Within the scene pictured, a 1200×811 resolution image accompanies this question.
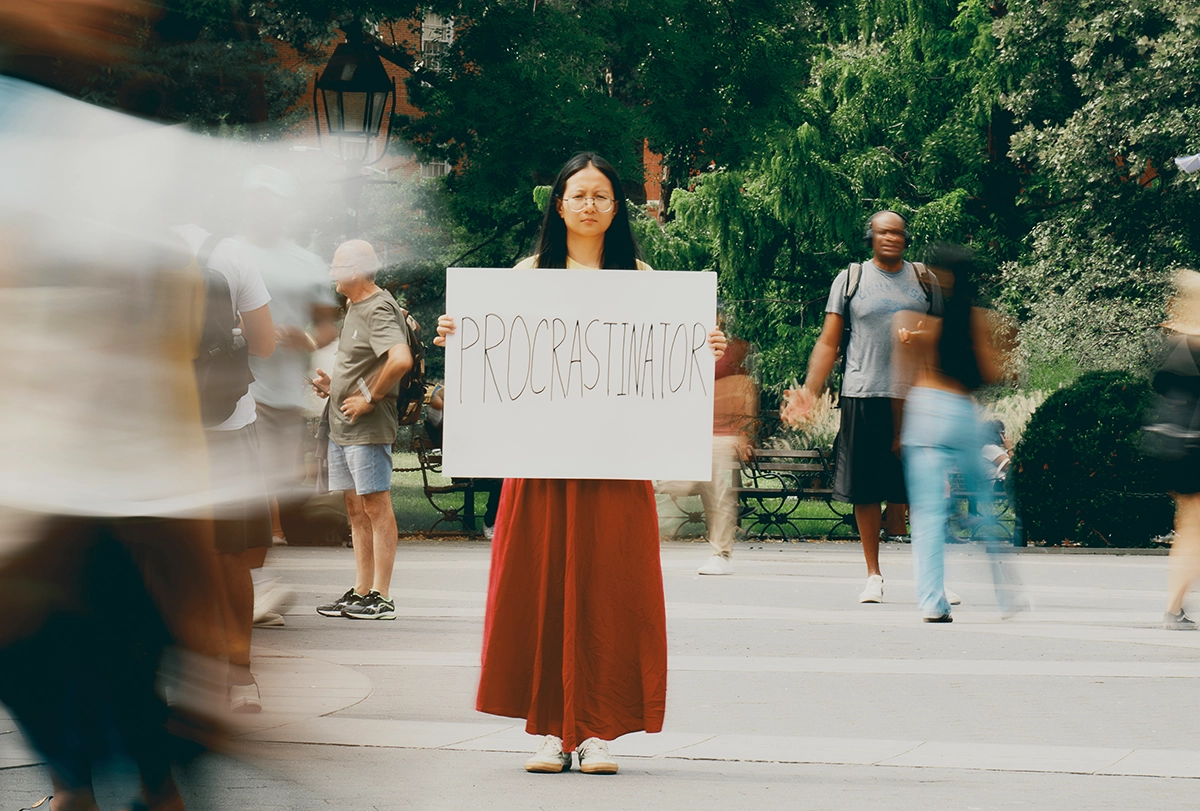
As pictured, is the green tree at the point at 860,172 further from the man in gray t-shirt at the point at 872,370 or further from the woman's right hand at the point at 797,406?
the woman's right hand at the point at 797,406

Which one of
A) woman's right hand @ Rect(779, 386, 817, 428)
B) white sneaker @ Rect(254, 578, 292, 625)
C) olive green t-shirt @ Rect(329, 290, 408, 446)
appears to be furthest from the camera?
olive green t-shirt @ Rect(329, 290, 408, 446)

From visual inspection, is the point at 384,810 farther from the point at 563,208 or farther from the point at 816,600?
the point at 816,600

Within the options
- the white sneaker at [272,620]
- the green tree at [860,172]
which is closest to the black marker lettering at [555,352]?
the white sneaker at [272,620]

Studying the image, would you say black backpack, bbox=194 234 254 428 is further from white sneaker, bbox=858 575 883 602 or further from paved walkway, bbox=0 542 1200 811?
white sneaker, bbox=858 575 883 602

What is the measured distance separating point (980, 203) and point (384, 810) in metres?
30.8

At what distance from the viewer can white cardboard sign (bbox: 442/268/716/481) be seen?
4992 millimetres

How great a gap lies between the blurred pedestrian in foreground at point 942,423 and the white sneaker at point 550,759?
11.8ft

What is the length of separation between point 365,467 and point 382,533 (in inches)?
15.1

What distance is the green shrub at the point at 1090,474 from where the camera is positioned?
13969mm

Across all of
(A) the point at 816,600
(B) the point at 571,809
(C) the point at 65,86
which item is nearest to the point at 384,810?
(B) the point at 571,809

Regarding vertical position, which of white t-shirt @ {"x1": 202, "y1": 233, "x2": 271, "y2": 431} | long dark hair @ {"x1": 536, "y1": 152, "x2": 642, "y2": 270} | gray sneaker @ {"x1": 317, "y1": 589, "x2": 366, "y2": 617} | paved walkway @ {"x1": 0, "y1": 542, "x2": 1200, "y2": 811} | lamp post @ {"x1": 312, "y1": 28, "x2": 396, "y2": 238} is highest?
lamp post @ {"x1": 312, "y1": 28, "x2": 396, "y2": 238}

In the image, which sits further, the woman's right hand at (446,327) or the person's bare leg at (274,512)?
the woman's right hand at (446,327)

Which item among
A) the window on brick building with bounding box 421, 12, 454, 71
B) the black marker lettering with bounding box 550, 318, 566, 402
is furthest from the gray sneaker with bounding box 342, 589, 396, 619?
the window on brick building with bounding box 421, 12, 454, 71

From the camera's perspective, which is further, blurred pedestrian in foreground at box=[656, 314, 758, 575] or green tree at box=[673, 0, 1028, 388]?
green tree at box=[673, 0, 1028, 388]
